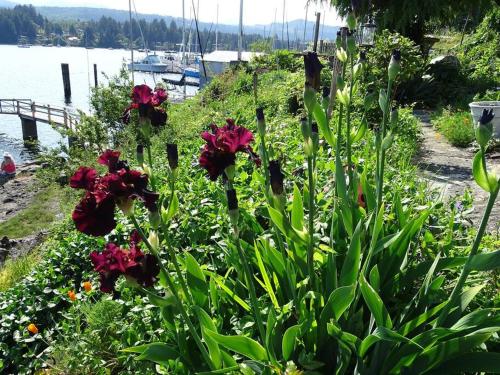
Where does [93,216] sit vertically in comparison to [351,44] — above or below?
below

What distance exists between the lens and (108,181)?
49.3 inches

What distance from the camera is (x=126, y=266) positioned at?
1.44m

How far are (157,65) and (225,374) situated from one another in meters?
62.2

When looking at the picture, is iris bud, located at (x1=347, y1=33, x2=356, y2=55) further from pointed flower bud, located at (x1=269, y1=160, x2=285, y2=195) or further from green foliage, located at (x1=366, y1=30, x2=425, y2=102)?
green foliage, located at (x1=366, y1=30, x2=425, y2=102)

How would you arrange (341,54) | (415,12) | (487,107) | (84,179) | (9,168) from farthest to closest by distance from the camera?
(9,168) → (415,12) → (487,107) → (341,54) → (84,179)

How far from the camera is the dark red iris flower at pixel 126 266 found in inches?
56.9

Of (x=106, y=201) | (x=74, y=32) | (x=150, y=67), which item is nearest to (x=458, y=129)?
(x=106, y=201)

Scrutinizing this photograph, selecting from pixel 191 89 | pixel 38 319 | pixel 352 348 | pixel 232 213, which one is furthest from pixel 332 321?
pixel 191 89

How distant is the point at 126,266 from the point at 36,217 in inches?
516

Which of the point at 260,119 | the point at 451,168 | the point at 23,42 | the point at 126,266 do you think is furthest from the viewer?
the point at 23,42

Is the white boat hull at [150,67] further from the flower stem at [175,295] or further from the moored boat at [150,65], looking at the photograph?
the flower stem at [175,295]

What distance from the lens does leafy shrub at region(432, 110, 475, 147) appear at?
676cm

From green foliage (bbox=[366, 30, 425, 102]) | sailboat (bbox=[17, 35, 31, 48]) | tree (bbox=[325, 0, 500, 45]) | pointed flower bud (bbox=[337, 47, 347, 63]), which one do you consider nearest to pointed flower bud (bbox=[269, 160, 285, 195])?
pointed flower bud (bbox=[337, 47, 347, 63])

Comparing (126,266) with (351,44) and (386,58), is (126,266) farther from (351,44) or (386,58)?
(386,58)
